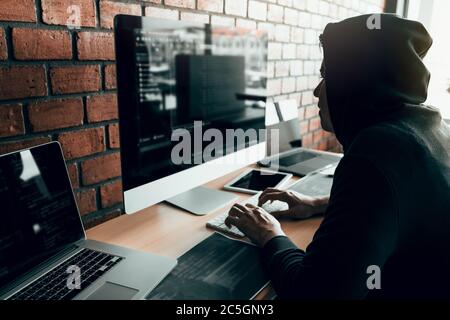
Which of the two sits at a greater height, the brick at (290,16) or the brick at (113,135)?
the brick at (290,16)

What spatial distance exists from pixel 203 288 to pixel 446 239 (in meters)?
0.53

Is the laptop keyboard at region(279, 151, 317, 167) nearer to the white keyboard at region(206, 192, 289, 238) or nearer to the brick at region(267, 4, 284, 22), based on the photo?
the white keyboard at region(206, 192, 289, 238)

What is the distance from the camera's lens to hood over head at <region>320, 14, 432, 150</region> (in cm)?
92

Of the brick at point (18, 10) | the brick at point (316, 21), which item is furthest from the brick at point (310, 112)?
the brick at point (18, 10)

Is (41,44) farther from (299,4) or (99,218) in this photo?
(299,4)

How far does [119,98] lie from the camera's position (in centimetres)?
95

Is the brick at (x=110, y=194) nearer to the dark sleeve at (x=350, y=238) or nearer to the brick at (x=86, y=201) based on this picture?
the brick at (x=86, y=201)

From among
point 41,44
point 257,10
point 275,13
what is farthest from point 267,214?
point 275,13

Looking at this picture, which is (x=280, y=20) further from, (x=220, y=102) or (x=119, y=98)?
(x=119, y=98)

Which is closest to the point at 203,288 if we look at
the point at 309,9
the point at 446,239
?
the point at 446,239

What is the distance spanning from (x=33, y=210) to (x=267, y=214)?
0.60m

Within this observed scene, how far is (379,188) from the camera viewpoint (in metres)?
0.76

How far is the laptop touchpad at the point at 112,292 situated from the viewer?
2.57 feet

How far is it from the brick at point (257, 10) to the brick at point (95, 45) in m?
0.81
